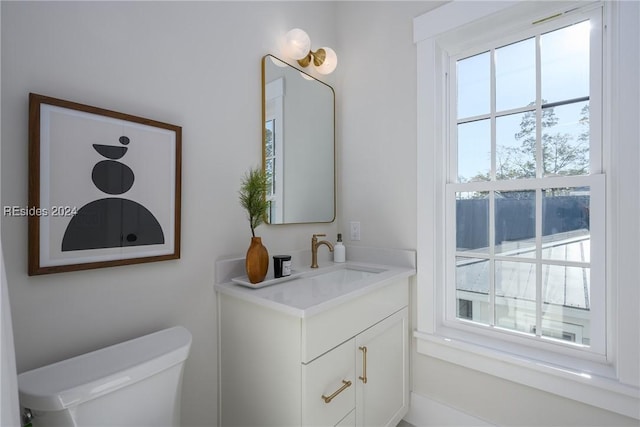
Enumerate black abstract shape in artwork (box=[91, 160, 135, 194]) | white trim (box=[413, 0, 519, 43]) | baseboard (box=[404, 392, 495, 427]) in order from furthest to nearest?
baseboard (box=[404, 392, 495, 427]), white trim (box=[413, 0, 519, 43]), black abstract shape in artwork (box=[91, 160, 135, 194])

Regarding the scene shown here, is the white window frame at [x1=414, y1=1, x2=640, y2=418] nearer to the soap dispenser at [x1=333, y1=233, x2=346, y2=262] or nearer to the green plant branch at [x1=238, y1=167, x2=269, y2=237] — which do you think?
the soap dispenser at [x1=333, y1=233, x2=346, y2=262]

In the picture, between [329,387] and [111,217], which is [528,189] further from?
[111,217]

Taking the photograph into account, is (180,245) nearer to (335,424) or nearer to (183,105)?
(183,105)

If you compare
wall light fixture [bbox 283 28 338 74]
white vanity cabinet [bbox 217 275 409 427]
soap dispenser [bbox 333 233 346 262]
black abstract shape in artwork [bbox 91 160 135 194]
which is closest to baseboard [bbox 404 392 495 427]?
white vanity cabinet [bbox 217 275 409 427]

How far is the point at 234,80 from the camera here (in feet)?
4.56

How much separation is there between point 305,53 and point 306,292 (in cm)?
123

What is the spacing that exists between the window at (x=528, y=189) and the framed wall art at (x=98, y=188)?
4.58ft

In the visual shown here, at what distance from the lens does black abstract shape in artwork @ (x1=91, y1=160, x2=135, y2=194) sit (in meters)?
0.98

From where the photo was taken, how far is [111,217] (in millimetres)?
1007

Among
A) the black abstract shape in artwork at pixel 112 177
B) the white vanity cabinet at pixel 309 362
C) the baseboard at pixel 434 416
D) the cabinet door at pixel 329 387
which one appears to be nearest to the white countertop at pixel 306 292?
the white vanity cabinet at pixel 309 362

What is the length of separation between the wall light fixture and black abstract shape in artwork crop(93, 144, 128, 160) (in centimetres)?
99

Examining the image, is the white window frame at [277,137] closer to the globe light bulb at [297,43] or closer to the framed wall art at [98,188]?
the globe light bulb at [297,43]

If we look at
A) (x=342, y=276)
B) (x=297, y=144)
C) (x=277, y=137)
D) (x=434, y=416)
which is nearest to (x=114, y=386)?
(x=342, y=276)

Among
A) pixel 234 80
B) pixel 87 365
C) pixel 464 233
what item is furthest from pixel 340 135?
pixel 87 365
